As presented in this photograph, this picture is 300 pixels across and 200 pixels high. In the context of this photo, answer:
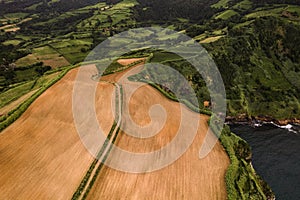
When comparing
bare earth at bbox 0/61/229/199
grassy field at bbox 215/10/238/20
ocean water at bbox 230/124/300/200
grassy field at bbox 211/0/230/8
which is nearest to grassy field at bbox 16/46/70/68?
bare earth at bbox 0/61/229/199

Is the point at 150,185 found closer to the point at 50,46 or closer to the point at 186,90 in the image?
the point at 186,90

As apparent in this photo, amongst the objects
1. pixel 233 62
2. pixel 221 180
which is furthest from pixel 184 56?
pixel 221 180

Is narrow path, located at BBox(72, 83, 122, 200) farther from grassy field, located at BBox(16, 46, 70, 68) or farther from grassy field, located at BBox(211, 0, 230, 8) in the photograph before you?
grassy field, located at BBox(211, 0, 230, 8)

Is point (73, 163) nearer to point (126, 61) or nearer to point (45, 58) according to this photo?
point (126, 61)

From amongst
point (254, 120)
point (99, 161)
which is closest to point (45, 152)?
point (99, 161)

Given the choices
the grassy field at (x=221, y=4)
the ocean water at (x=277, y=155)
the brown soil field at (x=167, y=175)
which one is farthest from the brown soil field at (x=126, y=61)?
the grassy field at (x=221, y=4)

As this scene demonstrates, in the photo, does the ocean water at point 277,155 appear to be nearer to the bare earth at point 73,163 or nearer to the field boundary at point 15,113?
the bare earth at point 73,163
